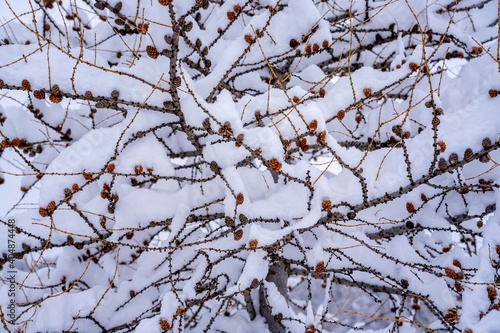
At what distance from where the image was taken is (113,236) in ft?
9.07

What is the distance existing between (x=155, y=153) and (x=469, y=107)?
210cm

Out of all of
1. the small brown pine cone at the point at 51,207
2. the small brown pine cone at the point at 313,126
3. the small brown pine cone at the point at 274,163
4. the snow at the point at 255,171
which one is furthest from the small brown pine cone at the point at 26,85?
the small brown pine cone at the point at 313,126

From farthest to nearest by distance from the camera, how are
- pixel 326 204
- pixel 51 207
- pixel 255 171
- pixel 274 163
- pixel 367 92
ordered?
pixel 255 171 → pixel 367 92 → pixel 51 207 → pixel 326 204 → pixel 274 163

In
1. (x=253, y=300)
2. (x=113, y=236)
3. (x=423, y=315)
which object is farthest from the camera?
(x=423, y=315)

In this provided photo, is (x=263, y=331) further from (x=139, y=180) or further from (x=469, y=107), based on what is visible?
(x=469, y=107)

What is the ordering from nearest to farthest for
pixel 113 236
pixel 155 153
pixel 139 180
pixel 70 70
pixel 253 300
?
pixel 70 70
pixel 155 153
pixel 113 236
pixel 139 180
pixel 253 300

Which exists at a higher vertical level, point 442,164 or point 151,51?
point 151,51

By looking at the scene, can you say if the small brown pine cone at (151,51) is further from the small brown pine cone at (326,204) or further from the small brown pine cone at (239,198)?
the small brown pine cone at (326,204)

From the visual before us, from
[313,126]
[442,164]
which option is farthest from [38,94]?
[442,164]


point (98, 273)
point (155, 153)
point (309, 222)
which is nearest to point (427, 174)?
point (309, 222)

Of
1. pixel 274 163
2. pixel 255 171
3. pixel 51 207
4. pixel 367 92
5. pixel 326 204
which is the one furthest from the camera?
pixel 255 171

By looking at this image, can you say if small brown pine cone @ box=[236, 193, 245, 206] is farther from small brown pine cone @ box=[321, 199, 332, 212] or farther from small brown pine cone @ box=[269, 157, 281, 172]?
small brown pine cone @ box=[321, 199, 332, 212]

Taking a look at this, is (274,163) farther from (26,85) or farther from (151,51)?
(26,85)

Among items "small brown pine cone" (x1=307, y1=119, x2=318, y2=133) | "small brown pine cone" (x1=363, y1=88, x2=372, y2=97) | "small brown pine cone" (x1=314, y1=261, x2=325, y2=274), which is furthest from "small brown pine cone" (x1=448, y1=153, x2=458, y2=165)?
"small brown pine cone" (x1=314, y1=261, x2=325, y2=274)
